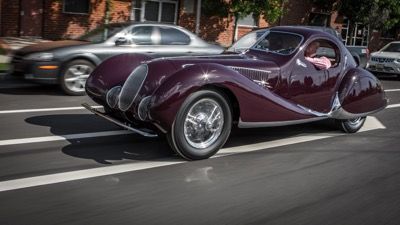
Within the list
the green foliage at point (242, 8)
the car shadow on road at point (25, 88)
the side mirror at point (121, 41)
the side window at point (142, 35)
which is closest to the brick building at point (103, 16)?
the green foliage at point (242, 8)

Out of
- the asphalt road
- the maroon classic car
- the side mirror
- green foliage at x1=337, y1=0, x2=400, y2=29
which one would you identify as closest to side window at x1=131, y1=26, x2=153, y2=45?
the side mirror

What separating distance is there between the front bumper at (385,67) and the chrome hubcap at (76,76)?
38.1 ft

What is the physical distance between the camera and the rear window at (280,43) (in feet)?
22.7

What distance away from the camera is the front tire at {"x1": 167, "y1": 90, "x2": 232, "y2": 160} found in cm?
538

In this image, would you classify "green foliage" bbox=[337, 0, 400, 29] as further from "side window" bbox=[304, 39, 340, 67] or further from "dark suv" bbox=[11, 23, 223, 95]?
"side window" bbox=[304, 39, 340, 67]

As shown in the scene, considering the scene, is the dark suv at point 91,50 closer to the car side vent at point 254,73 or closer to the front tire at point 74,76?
the front tire at point 74,76

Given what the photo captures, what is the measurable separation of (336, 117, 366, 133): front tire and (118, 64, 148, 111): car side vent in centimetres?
341

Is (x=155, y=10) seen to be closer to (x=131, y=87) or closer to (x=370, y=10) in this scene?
(x=370, y=10)

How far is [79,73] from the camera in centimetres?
984

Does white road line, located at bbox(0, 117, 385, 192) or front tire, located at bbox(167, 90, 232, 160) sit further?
front tire, located at bbox(167, 90, 232, 160)

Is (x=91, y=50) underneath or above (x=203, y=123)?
above

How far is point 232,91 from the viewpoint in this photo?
5.71 metres

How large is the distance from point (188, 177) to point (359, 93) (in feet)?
11.3

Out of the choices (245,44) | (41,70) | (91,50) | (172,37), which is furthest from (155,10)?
(245,44)
